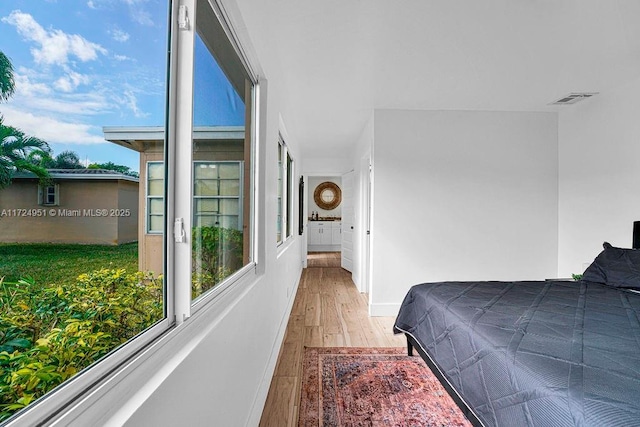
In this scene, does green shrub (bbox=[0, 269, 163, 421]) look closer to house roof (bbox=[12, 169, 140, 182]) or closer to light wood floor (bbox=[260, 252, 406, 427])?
house roof (bbox=[12, 169, 140, 182])

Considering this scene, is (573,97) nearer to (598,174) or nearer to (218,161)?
(598,174)

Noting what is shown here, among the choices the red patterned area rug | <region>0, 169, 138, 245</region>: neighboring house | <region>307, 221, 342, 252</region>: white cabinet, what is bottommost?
the red patterned area rug

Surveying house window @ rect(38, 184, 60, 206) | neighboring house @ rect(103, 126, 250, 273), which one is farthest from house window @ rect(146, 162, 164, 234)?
house window @ rect(38, 184, 60, 206)

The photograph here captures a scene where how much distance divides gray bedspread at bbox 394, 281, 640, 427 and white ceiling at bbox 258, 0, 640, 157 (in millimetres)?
1793

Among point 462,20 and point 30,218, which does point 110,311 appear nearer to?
point 30,218

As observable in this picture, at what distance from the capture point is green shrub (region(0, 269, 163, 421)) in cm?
50

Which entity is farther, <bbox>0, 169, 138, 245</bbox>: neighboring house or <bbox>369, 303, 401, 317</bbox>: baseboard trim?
<bbox>369, 303, 401, 317</bbox>: baseboard trim

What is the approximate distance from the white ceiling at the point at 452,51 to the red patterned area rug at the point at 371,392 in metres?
2.42

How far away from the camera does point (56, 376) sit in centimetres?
60

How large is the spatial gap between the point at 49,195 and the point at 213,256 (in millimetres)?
935

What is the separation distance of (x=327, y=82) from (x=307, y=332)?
2.44 meters

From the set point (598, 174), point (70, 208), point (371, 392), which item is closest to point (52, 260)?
point (70, 208)

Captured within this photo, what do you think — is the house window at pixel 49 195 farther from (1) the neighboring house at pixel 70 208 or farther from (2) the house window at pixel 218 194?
(2) the house window at pixel 218 194

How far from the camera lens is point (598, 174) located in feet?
11.5
